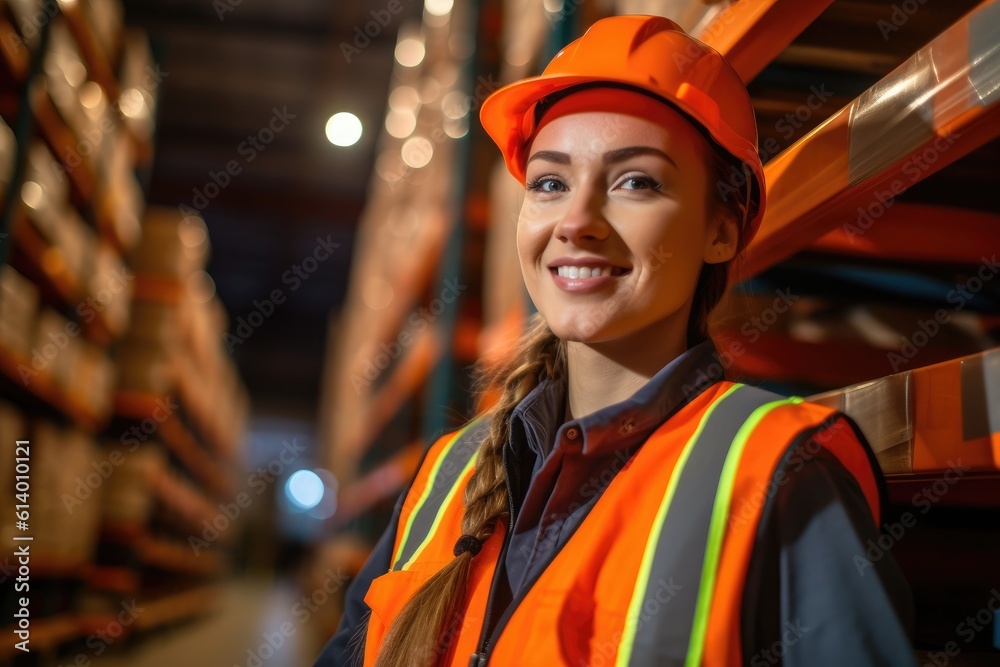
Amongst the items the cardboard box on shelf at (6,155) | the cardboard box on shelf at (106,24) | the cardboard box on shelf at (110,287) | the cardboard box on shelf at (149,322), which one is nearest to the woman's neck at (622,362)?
the cardboard box on shelf at (6,155)

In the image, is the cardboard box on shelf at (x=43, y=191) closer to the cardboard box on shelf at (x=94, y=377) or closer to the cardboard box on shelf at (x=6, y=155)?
the cardboard box on shelf at (x=6, y=155)

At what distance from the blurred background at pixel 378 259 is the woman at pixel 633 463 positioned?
0.46ft

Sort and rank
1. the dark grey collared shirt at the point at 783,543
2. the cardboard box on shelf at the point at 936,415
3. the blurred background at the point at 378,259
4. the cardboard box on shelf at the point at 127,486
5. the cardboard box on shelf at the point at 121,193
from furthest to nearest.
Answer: the cardboard box on shelf at the point at 127,486 → the cardboard box on shelf at the point at 121,193 → the blurred background at the point at 378,259 → the cardboard box on shelf at the point at 936,415 → the dark grey collared shirt at the point at 783,543

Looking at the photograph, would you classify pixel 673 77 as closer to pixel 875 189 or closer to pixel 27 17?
pixel 875 189

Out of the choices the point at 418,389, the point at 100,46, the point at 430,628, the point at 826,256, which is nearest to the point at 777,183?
the point at 826,256

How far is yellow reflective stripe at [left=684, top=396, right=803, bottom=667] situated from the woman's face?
0.29 metres

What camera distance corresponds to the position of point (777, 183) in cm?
170

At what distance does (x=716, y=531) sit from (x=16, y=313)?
12.4ft

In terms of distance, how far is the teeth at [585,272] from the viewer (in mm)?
1398

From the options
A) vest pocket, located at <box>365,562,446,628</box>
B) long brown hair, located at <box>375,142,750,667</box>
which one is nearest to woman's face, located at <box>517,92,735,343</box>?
long brown hair, located at <box>375,142,750,667</box>

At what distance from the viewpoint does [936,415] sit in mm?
1268

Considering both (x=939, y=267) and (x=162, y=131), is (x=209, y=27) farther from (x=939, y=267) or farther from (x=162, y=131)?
(x=939, y=267)

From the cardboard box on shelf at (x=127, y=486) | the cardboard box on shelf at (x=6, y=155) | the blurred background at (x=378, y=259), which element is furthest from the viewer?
the cardboard box on shelf at (x=127, y=486)

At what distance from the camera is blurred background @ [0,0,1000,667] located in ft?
4.93
